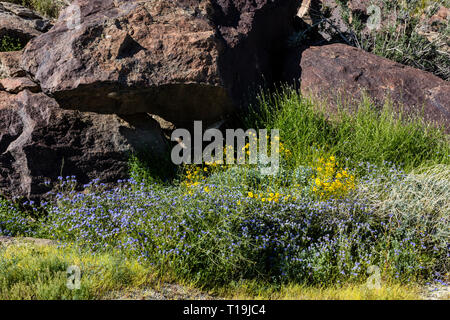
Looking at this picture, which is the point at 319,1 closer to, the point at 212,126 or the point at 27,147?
the point at 212,126

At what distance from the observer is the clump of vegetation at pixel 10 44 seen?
7.86 m

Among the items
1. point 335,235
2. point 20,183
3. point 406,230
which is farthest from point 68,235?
point 406,230

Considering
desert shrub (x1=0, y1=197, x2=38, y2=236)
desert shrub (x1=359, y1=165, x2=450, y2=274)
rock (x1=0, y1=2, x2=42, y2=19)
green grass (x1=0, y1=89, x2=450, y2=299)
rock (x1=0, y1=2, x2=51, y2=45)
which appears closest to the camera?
green grass (x1=0, y1=89, x2=450, y2=299)

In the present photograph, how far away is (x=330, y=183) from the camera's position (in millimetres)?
5230

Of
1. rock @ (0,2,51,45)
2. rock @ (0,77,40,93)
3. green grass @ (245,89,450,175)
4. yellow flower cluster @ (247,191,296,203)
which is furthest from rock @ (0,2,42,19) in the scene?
A: yellow flower cluster @ (247,191,296,203)

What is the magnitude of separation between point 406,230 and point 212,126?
114 inches

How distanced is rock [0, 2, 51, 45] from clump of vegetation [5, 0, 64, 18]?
1.12m

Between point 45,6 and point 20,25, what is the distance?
1942 millimetres

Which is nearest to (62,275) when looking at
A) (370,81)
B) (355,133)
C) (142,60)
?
(142,60)

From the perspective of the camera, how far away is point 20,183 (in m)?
5.91

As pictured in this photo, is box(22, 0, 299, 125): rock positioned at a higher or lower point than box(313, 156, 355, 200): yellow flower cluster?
higher

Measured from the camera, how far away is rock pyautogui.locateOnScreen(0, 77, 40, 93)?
6570mm

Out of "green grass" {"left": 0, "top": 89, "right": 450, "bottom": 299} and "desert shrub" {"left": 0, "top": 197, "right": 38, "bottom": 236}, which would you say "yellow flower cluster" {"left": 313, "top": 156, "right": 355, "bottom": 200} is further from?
"desert shrub" {"left": 0, "top": 197, "right": 38, "bottom": 236}

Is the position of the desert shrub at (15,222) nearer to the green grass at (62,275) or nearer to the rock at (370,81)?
the green grass at (62,275)
